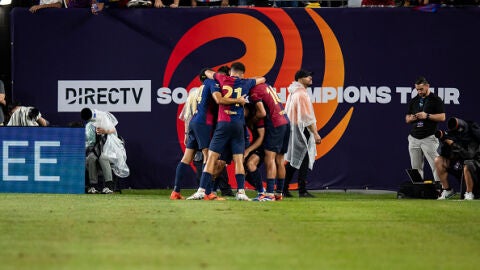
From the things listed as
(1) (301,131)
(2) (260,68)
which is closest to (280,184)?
(1) (301,131)

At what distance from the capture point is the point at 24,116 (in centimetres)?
1883

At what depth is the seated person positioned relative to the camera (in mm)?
18797

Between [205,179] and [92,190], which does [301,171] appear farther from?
[92,190]

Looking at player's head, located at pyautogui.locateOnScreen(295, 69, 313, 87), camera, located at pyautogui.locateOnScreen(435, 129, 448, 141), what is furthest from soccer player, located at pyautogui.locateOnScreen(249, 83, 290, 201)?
camera, located at pyautogui.locateOnScreen(435, 129, 448, 141)

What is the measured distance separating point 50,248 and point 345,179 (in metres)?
11.0

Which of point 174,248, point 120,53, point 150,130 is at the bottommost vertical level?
point 174,248

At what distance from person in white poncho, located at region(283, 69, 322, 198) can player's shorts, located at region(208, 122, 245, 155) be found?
269 cm

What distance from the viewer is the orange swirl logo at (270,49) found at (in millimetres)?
19500

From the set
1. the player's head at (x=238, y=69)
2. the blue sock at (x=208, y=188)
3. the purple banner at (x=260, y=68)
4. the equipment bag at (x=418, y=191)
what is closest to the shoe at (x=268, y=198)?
the blue sock at (x=208, y=188)

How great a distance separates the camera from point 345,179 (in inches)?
768

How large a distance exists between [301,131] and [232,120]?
121 inches

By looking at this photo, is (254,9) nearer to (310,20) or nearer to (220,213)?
(310,20)

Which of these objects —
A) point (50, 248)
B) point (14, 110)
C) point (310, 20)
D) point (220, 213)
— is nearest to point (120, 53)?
point (14, 110)

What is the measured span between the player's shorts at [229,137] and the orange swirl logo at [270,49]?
15.5 ft
